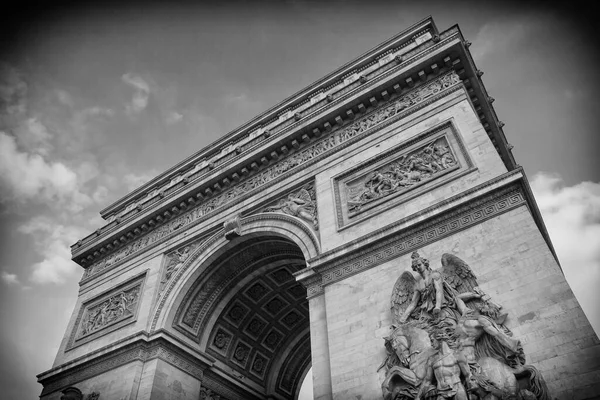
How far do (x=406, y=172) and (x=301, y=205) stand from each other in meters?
3.15

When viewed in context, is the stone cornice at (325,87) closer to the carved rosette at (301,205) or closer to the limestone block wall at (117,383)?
the carved rosette at (301,205)

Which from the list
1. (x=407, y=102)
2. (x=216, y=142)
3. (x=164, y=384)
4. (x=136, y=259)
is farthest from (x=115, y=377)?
(x=407, y=102)

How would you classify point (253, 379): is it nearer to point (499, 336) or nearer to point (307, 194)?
point (307, 194)

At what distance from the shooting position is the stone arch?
13789 mm

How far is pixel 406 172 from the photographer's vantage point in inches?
439

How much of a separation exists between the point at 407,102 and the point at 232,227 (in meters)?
6.27

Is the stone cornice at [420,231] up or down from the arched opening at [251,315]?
down

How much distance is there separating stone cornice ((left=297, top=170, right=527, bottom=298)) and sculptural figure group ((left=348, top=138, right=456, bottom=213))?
4.42 feet

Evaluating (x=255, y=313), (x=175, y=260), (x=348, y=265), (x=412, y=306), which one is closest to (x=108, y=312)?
(x=175, y=260)

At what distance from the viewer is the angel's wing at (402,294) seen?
880cm

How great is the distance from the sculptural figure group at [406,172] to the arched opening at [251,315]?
278 cm

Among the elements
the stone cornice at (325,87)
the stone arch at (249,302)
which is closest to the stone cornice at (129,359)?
the stone arch at (249,302)

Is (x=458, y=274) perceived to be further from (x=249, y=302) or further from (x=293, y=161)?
(x=249, y=302)

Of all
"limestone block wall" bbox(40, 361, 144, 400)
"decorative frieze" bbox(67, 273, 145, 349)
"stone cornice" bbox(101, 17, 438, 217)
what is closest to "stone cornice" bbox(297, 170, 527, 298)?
"limestone block wall" bbox(40, 361, 144, 400)
